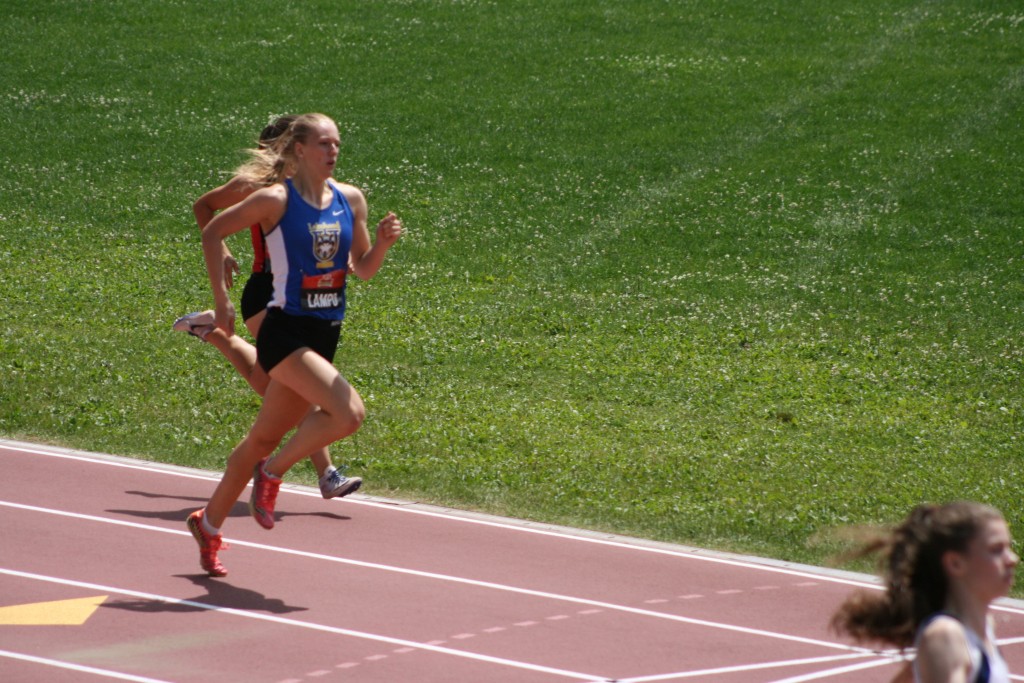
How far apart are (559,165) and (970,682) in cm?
1951

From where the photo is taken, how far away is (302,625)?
6.29m

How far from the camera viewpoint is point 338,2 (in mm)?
32531

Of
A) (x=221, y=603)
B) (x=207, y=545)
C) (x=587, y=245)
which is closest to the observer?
(x=221, y=603)

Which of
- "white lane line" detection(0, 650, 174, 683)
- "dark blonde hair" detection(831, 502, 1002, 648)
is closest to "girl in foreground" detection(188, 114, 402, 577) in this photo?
"white lane line" detection(0, 650, 174, 683)

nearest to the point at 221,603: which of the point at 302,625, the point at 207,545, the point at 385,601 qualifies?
the point at 207,545

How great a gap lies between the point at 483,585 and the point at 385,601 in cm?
54

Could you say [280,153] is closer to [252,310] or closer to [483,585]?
[252,310]

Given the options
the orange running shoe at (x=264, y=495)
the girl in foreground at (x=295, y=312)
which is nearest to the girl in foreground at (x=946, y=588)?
the girl in foreground at (x=295, y=312)

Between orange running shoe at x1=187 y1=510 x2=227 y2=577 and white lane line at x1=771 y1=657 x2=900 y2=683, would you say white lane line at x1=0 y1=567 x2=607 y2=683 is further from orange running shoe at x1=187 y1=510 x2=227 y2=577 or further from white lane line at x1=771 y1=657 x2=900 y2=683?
white lane line at x1=771 y1=657 x2=900 y2=683

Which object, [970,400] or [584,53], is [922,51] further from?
[970,400]

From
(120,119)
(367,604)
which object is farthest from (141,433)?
(120,119)

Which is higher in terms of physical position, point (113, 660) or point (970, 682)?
point (970, 682)

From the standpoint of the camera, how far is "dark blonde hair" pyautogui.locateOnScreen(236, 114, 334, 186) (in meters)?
6.69

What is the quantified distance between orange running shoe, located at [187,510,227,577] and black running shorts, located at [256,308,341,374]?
30.7 inches
